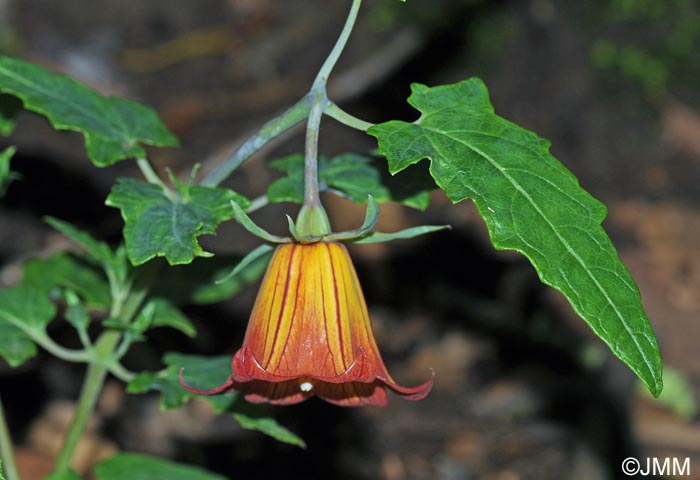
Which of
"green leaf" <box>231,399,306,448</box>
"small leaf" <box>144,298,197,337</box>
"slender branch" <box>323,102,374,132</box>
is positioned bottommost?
"green leaf" <box>231,399,306,448</box>

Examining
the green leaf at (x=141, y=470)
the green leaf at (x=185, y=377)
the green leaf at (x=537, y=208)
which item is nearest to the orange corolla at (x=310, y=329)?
the green leaf at (x=537, y=208)

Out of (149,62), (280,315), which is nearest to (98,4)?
(149,62)

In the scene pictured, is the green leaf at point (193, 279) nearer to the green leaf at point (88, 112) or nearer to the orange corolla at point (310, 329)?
the green leaf at point (88, 112)

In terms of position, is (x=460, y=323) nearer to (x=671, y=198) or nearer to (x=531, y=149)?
(x=671, y=198)

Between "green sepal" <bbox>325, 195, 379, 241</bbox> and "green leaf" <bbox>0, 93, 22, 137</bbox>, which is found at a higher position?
"green leaf" <bbox>0, 93, 22, 137</bbox>

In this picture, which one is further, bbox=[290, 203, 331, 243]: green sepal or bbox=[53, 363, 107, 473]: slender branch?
bbox=[53, 363, 107, 473]: slender branch

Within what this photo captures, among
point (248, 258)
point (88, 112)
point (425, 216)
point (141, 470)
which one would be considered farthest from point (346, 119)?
point (425, 216)

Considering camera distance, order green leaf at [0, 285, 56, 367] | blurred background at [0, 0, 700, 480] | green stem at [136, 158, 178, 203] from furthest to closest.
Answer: blurred background at [0, 0, 700, 480]
green leaf at [0, 285, 56, 367]
green stem at [136, 158, 178, 203]

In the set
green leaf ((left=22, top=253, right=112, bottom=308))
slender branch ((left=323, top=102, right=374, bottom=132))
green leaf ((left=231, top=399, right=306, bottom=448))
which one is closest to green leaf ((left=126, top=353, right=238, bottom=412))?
green leaf ((left=231, top=399, right=306, bottom=448))

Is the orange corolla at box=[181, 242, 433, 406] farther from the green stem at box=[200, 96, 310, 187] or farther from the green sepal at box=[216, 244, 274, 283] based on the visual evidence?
the green stem at box=[200, 96, 310, 187]
